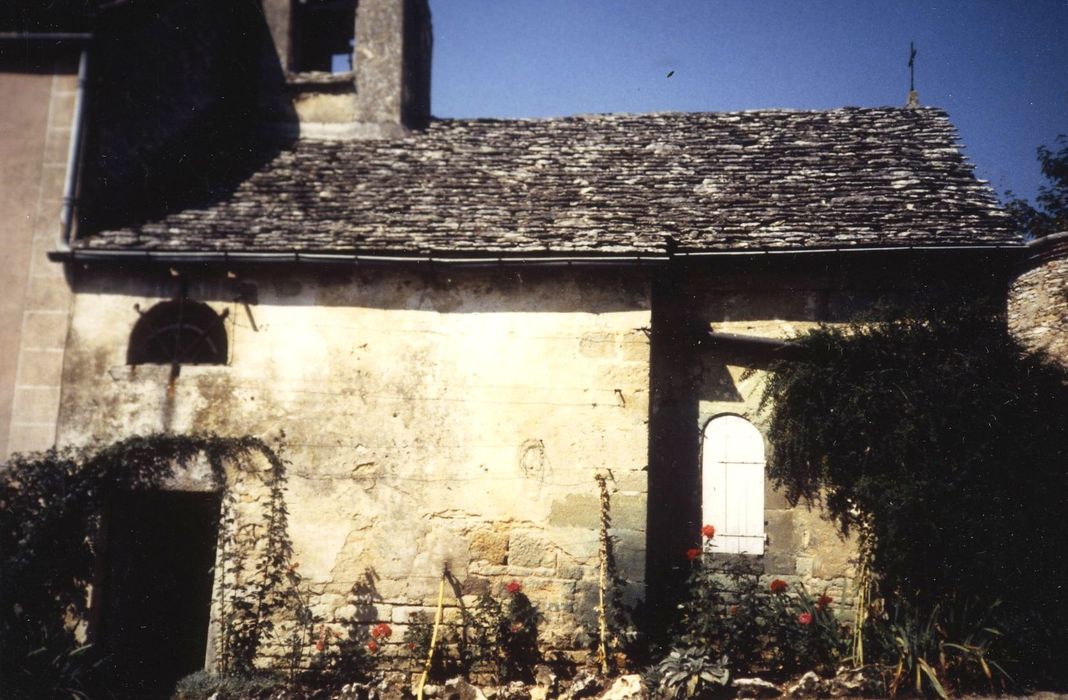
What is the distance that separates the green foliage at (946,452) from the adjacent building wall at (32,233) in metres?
8.04

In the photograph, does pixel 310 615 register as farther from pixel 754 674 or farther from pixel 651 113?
pixel 651 113

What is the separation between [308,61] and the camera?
424 inches

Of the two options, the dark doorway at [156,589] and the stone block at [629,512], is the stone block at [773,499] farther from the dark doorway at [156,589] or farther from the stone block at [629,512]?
the dark doorway at [156,589]

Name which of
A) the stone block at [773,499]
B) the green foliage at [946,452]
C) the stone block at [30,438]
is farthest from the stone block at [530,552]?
the stone block at [30,438]

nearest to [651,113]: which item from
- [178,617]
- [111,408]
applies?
[111,408]

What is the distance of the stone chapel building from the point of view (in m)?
6.45

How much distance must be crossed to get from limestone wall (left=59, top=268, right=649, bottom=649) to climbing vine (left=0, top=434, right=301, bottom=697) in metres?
0.25

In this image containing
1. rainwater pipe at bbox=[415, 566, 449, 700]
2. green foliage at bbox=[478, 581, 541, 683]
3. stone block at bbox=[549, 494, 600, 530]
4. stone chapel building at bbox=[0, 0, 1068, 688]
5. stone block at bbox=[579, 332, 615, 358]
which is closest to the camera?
rainwater pipe at bbox=[415, 566, 449, 700]

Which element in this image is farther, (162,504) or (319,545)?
(162,504)

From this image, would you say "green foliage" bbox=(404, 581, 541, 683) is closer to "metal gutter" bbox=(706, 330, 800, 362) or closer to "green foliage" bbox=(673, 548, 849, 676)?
"green foliage" bbox=(673, 548, 849, 676)

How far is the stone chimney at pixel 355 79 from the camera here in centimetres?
971

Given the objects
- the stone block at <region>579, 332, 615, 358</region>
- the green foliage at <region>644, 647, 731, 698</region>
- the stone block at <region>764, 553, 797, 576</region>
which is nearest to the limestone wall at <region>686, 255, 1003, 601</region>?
the stone block at <region>764, 553, 797, 576</region>

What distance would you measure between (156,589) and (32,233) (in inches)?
170

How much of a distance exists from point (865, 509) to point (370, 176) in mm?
7214
